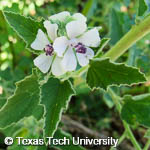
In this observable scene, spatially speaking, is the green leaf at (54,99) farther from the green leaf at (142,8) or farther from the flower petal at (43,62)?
the green leaf at (142,8)

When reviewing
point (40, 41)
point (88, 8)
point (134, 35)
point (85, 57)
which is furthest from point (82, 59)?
point (88, 8)

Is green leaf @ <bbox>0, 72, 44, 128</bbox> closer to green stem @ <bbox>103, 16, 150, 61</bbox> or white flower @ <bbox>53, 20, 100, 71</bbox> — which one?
white flower @ <bbox>53, 20, 100, 71</bbox>

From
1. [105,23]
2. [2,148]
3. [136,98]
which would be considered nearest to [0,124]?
[136,98]

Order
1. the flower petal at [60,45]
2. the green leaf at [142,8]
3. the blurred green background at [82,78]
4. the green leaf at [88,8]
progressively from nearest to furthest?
the flower petal at [60,45] < the green leaf at [142,8] < the blurred green background at [82,78] < the green leaf at [88,8]

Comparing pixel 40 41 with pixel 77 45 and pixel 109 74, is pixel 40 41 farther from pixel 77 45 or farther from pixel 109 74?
pixel 109 74

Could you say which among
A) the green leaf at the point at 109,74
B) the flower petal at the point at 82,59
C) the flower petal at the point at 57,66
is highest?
the flower petal at the point at 82,59

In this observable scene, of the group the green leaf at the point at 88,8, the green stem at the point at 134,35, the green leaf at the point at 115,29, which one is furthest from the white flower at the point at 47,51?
the green leaf at the point at 88,8

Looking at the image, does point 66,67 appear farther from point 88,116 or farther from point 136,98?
point 88,116
